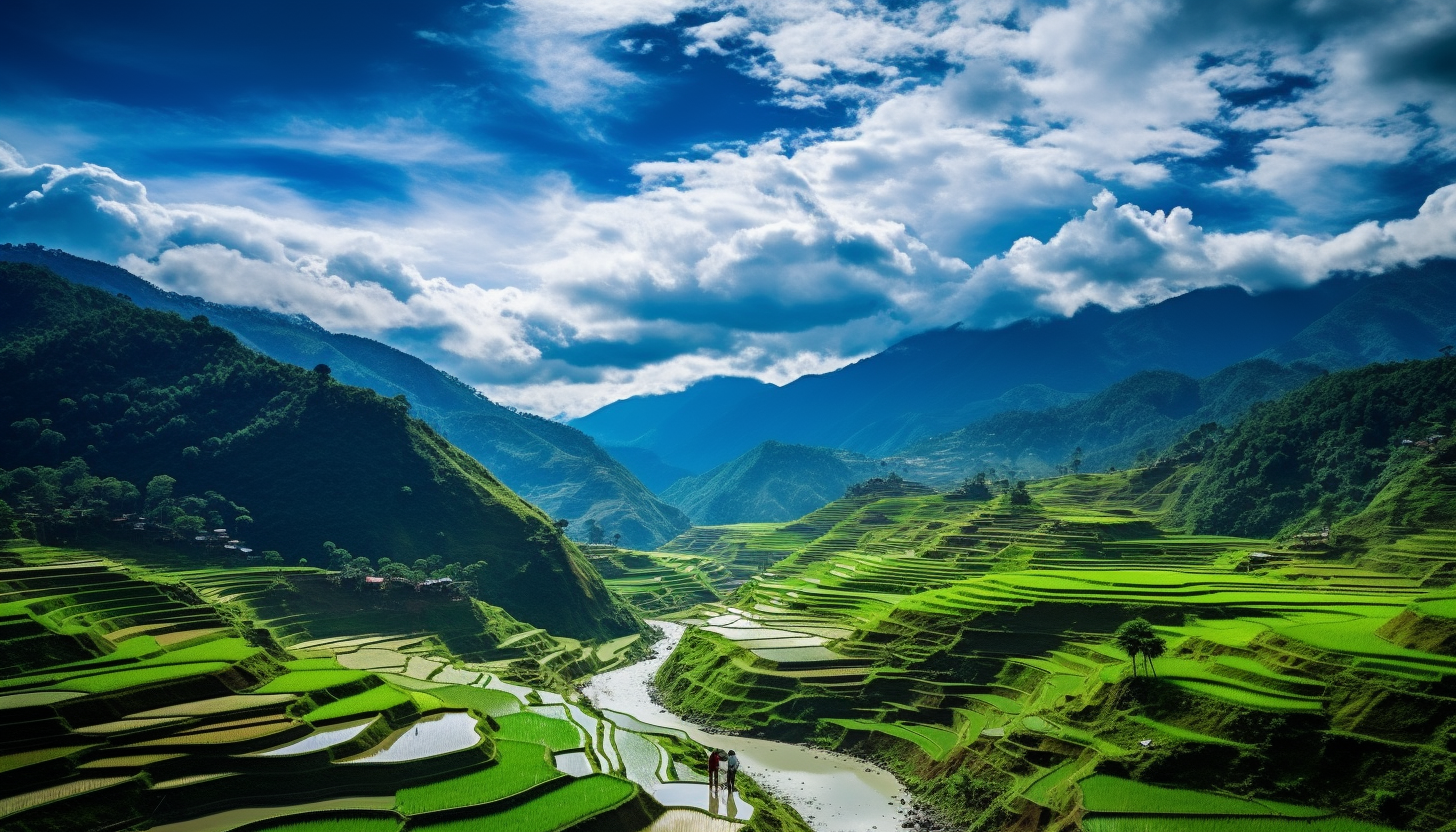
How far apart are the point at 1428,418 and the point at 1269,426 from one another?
17114mm

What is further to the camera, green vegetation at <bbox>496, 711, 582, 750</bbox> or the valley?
green vegetation at <bbox>496, 711, 582, 750</bbox>

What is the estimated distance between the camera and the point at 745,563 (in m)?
154

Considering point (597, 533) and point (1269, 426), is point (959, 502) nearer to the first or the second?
point (1269, 426)

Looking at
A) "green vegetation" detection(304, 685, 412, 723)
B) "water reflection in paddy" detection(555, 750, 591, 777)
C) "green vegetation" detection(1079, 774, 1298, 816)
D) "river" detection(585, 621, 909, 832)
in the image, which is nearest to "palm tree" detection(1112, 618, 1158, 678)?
"green vegetation" detection(1079, 774, 1298, 816)

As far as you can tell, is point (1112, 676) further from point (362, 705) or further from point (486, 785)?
point (362, 705)

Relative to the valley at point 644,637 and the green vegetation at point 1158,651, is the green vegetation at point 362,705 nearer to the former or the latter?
the valley at point 644,637

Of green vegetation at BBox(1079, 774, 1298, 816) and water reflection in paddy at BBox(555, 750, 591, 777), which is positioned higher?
green vegetation at BBox(1079, 774, 1298, 816)

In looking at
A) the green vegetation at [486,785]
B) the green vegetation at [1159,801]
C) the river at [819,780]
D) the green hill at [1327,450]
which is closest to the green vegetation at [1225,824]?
the green vegetation at [1159,801]

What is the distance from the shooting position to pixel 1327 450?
278ft

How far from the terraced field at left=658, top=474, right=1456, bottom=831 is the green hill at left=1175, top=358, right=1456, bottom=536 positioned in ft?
30.6

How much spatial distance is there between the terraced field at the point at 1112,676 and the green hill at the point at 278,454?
25122mm

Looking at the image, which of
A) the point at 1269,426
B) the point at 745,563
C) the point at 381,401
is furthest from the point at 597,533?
the point at 1269,426

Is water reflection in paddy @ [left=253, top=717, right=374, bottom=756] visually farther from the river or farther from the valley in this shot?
the river

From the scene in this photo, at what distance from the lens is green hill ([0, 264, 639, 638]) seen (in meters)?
84.8
